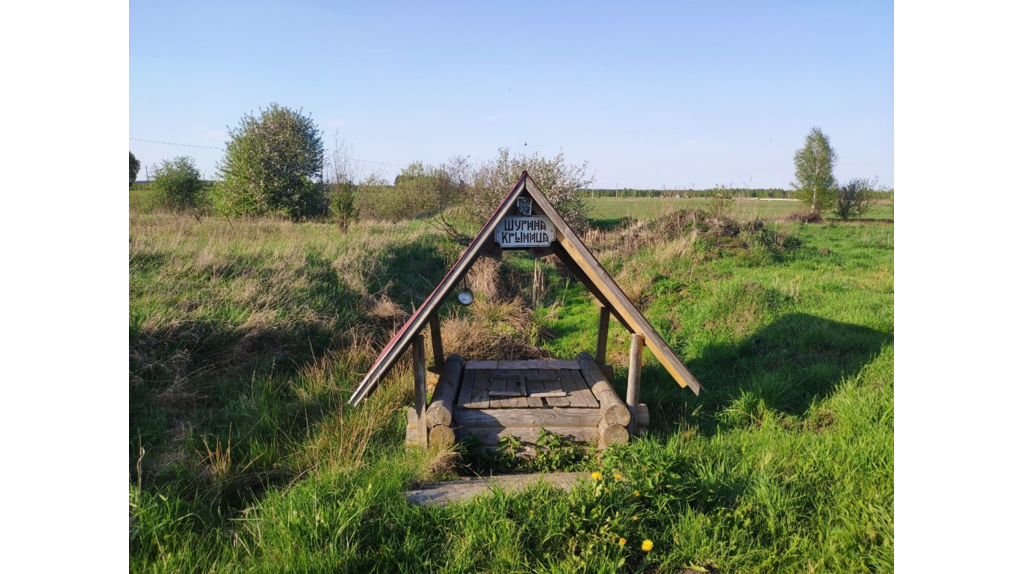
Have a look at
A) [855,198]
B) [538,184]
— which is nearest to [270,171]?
[538,184]

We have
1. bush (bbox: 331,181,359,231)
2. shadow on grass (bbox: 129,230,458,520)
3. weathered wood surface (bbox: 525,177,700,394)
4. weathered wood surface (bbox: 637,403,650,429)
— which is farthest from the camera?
bush (bbox: 331,181,359,231)

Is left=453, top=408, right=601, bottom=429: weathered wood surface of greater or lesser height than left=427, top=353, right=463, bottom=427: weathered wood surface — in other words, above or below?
below

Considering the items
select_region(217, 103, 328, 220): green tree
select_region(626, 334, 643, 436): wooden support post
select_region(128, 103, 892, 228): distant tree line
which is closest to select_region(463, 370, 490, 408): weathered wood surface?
select_region(626, 334, 643, 436): wooden support post

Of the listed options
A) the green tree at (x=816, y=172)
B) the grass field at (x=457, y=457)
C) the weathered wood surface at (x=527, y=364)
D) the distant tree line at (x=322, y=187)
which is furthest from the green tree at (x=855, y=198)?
the weathered wood surface at (x=527, y=364)

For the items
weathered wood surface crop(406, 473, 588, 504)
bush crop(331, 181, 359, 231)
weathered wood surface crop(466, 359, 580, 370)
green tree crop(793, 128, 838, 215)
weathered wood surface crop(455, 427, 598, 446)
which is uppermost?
green tree crop(793, 128, 838, 215)

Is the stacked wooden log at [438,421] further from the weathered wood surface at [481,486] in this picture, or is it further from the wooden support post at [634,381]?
the wooden support post at [634,381]

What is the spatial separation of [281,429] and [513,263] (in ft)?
34.5

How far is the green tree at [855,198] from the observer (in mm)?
34625

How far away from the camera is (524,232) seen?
16.1ft

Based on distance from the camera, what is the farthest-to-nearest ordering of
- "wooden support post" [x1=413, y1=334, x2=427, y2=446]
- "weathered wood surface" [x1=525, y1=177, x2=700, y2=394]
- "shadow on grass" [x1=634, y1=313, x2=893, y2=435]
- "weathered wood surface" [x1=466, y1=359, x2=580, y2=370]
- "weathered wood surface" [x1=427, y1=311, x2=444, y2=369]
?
1. "weathered wood surface" [x1=466, y1=359, x2=580, y2=370]
2. "weathered wood surface" [x1=427, y1=311, x2=444, y2=369]
3. "shadow on grass" [x1=634, y1=313, x2=893, y2=435]
4. "wooden support post" [x1=413, y1=334, x2=427, y2=446]
5. "weathered wood surface" [x1=525, y1=177, x2=700, y2=394]

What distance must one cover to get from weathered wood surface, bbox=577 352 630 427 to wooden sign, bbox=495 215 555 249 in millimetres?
1611

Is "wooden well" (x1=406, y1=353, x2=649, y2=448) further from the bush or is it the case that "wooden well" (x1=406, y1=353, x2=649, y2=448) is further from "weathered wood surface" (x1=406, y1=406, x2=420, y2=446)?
the bush

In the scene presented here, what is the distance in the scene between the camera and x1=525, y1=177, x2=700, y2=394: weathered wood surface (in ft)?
15.8

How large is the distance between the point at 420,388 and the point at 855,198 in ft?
126
